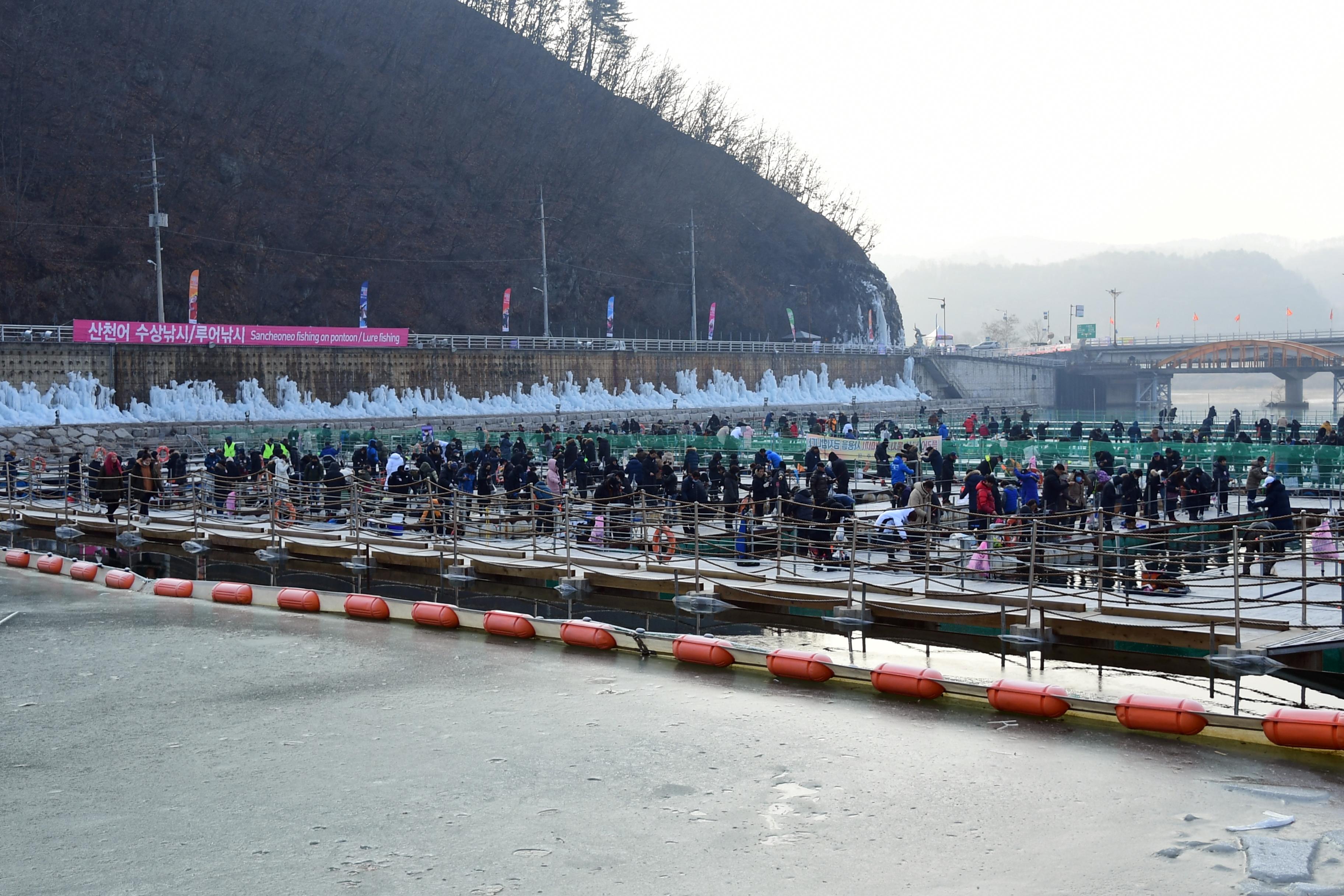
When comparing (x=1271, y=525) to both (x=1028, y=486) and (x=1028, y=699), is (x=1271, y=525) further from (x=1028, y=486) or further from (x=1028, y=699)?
(x=1028, y=699)

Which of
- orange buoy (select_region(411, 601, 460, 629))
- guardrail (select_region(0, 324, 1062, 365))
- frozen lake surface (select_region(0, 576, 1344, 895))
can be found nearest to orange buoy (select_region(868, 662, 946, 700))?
frozen lake surface (select_region(0, 576, 1344, 895))

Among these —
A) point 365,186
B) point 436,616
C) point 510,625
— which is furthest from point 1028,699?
point 365,186

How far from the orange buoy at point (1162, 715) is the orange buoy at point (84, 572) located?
17.8 meters

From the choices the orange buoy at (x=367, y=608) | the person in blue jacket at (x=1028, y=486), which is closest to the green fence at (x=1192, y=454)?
the person in blue jacket at (x=1028, y=486)

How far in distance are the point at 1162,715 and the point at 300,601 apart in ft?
41.7

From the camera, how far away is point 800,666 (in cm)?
1283

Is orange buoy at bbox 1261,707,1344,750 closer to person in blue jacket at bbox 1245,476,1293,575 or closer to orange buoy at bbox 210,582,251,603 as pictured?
person in blue jacket at bbox 1245,476,1293,575

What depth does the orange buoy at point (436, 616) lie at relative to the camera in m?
16.2

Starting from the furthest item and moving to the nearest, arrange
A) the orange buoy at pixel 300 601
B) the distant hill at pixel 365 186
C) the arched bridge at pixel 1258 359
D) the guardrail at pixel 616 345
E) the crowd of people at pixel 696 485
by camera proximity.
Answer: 1. the arched bridge at pixel 1258 359
2. the distant hill at pixel 365 186
3. the guardrail at pixel 616 345
4. the crowd of people at pixel 696 485
5. the orange buoy at pixel 300 601

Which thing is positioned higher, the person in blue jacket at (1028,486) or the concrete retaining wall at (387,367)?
the concrete retaining wall at (387,367)

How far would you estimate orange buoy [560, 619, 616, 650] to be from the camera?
571 inches

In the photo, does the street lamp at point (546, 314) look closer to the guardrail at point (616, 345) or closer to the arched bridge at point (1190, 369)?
the guardrail at point (616, 345)

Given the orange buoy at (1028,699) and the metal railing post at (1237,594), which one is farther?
the metal railing post at (1237,594)

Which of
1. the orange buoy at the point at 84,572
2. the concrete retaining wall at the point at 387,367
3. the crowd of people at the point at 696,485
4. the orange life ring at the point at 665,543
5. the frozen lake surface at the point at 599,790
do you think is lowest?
the frozen lake surface at the point at 599,790
